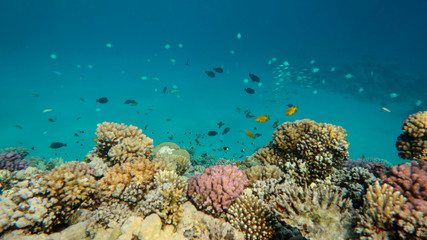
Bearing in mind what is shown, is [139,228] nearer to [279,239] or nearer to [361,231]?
[279,239]

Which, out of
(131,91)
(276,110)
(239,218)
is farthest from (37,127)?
(239,218)

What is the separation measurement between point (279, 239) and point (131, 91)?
3187 inches

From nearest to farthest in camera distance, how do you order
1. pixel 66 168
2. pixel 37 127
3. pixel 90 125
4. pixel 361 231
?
1. pixel 361 231
2. pixel 66 168
3. pixel 37 127
4. pixel 90 125

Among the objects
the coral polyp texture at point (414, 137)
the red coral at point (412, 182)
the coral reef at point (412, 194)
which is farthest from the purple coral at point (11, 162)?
the coral polyp texture at point (414, 137)

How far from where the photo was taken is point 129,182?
4.53 m

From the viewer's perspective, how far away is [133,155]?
5.70m

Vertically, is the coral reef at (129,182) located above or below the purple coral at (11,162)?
below

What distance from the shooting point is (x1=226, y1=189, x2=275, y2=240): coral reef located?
3.68m

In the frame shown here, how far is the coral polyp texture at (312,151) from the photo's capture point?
5.34 m

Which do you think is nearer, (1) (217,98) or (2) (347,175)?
(2) (347,175)

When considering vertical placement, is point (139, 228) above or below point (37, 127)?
below

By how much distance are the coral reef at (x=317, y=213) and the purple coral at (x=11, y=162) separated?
1065 cm

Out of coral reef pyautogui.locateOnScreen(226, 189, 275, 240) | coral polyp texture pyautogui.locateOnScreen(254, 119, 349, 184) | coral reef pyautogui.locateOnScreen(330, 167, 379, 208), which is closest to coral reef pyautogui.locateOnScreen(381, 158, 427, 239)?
coral reef pyautogui.locateOnScreen(330, 167, 379, 208)

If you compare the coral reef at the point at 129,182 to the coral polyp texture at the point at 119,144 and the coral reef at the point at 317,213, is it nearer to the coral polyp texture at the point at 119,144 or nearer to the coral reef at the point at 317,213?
the coral polyp texture at the point at 119,144
